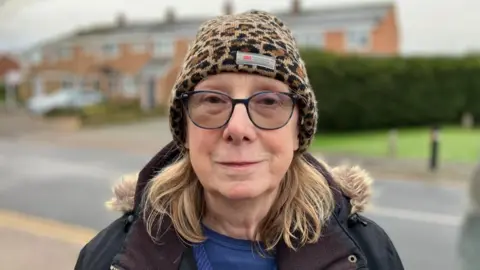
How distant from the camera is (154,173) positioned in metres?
1.75

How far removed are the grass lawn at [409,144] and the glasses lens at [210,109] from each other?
11.9 m

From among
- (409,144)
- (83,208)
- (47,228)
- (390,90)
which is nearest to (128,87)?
(390,90)

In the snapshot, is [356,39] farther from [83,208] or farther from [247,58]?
[247,58]

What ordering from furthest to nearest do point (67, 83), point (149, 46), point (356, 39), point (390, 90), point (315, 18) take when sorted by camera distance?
point (67, 83), point (149, 46), point (315, 18), point (356, 39), point (390, 90)

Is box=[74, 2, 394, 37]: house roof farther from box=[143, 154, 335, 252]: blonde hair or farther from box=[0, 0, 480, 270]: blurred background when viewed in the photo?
box=[143, 154, 335, 252]: blonde hair

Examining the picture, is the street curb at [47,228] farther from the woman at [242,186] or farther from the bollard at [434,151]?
the bollard at [434,151]

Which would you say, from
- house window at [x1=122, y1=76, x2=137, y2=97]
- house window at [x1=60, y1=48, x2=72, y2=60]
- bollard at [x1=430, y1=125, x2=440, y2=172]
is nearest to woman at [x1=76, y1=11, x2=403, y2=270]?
bollard at [x1=430, y1=125, x2=440, y2=172]

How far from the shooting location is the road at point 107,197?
6676mm

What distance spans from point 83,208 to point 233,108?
7355 millimetres

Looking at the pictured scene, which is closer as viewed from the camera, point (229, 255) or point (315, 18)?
point (229, 255)

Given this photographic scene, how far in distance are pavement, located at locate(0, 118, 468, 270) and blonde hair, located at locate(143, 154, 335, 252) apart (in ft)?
13.2

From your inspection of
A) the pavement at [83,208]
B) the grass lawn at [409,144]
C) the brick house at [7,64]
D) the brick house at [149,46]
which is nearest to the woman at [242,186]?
the pavement at [83,208]

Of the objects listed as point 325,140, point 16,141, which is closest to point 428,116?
point 325,140

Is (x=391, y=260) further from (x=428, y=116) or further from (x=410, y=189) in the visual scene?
(x=428, y=116)
